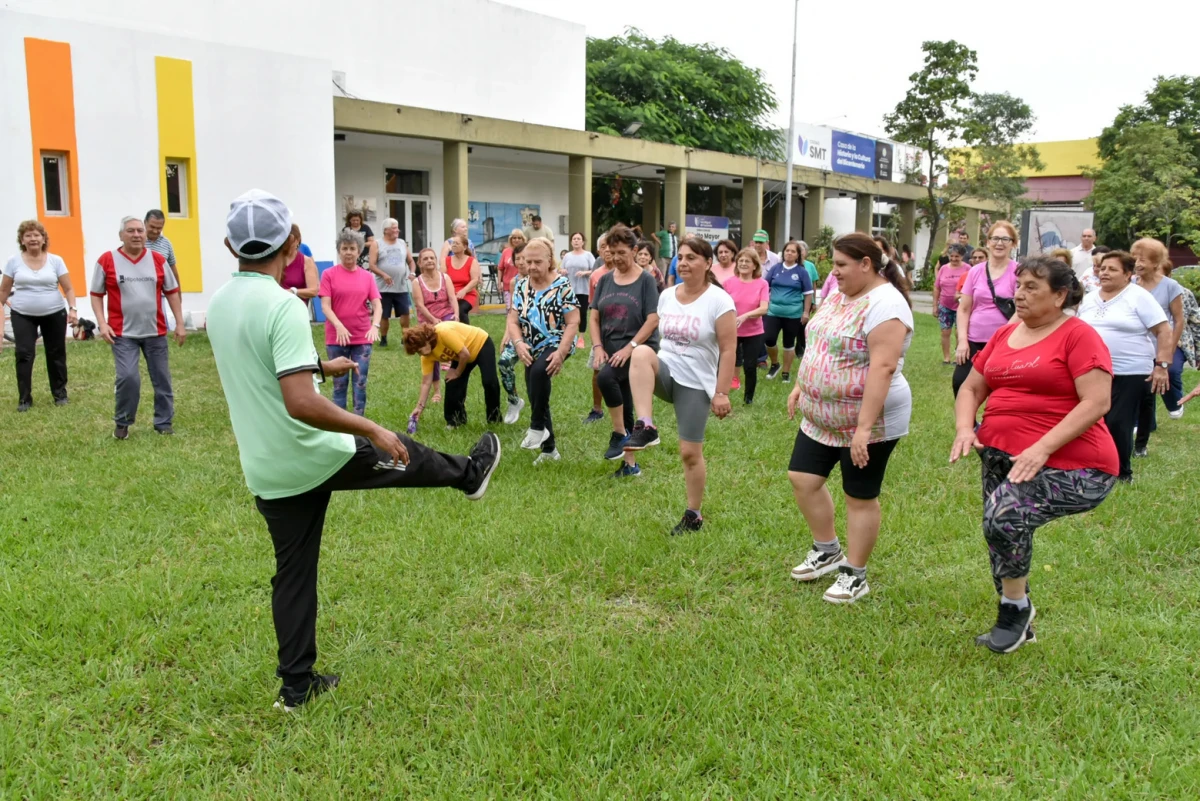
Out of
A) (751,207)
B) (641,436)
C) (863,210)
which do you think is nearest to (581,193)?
(751,207)

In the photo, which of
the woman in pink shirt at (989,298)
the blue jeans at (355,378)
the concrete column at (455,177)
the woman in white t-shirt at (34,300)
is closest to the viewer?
the woman in pink shirt at (989,298)

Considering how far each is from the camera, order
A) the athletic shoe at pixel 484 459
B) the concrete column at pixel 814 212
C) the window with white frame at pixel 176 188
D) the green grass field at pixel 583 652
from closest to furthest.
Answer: the green grass field at pixel 583 652 < the athletic shoe at pixel 484 459 < the window with white frame at pixel 176 188 < the concrete column at pixel 814 212

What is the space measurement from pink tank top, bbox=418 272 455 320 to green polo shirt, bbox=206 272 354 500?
20.3ft

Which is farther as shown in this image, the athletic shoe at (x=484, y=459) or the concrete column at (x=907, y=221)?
the concrete column at (x=907, y=221)

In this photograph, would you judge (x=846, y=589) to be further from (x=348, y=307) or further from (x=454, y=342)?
(x=348, y=307)

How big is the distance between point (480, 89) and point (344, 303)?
1699cm

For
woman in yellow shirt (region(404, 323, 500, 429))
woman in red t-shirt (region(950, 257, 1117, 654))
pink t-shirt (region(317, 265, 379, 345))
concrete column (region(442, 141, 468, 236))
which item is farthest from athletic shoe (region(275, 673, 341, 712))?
concrete column (region(442, 141, 468, 236))

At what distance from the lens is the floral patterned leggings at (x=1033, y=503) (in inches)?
145

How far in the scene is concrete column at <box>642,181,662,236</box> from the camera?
3147cm

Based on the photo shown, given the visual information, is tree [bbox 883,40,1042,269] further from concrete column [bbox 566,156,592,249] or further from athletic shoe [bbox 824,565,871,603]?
athletic shoe [bbox 824,565,871,603]

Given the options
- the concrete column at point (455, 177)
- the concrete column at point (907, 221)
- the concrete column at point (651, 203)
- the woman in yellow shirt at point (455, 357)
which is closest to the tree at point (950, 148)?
the concrete column at point (907, 221)

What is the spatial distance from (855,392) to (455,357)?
4.37 metres

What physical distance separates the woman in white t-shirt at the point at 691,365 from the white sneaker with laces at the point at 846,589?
3.94 ft

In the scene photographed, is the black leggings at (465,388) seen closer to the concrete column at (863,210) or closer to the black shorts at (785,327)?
the black shorts at (785,327)
